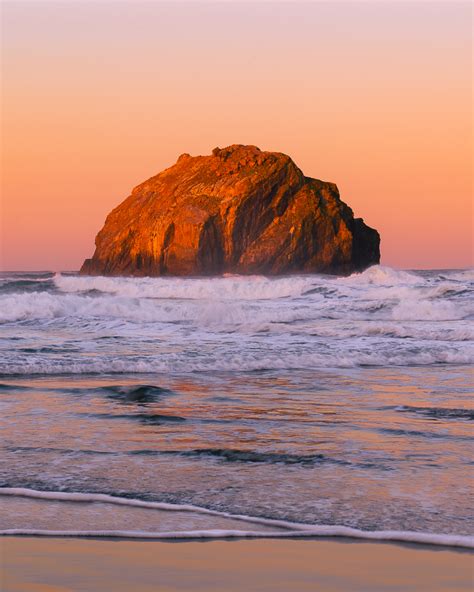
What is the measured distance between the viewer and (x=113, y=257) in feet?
349

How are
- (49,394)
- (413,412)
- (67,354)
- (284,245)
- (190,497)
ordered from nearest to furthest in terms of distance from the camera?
(190,497) → (413,412) → (49,394) → (67,354) → (284,245)

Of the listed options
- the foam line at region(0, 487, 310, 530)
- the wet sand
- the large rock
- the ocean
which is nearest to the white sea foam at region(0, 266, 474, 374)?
the ocean

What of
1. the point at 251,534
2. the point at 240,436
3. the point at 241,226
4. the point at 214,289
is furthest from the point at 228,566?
the point at 241,226

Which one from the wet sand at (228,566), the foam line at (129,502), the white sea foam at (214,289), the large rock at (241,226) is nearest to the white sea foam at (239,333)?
the white sea foam at (214,289)

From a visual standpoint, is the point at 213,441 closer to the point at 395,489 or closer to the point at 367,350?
the point at 395,489

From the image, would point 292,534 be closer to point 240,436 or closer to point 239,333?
point 240,436

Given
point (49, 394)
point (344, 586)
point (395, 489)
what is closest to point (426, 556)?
point (344, 586)

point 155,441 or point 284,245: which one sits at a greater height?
point 284,245

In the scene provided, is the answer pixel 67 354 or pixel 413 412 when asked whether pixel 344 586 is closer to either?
pixel 413 412

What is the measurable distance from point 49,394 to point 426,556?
5.97 m

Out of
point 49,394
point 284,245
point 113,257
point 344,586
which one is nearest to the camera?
point 344,586

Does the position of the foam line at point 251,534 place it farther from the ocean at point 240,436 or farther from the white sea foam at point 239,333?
the white sea foam at point 239,333

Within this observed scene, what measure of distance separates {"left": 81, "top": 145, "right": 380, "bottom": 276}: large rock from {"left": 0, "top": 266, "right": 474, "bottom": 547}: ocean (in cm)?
8126

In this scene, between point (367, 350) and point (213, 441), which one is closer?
point (213, 441)
